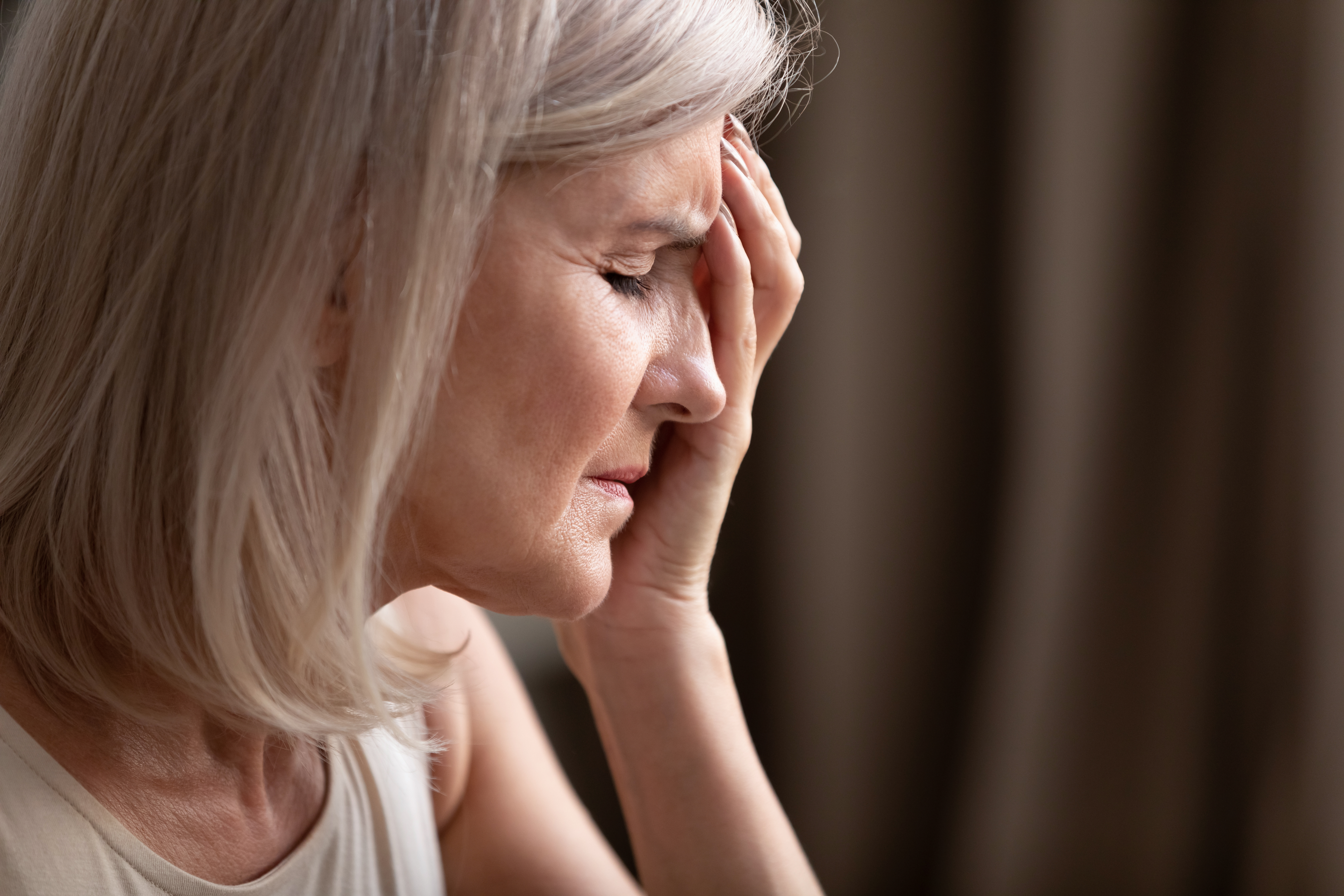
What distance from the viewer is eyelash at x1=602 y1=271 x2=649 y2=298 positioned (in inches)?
27.7

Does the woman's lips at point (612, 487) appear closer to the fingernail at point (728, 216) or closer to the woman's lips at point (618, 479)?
the woman's lips at point (618, 479)

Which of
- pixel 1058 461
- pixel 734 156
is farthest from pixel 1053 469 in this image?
pixel 734 156

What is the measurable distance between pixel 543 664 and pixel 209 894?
104cm

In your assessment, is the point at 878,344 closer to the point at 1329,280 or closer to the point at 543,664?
the point at 1329,280

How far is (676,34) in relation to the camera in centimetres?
68

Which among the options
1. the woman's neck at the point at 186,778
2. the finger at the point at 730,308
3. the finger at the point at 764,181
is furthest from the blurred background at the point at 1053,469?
the woman's neck at the point at 186,778

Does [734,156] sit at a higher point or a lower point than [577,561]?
higher

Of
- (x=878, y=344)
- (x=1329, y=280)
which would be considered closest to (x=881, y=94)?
(x=878, y=344)

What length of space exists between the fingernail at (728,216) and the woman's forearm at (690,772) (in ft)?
1.26

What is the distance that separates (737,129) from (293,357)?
428 millimetres

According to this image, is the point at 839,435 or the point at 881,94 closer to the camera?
the point at 881,94

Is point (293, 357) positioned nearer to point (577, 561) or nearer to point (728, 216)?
point (577, 561)

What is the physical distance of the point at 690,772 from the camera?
970mm

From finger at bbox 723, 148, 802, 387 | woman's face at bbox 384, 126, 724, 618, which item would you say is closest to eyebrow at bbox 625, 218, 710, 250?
woman's face at bbox 384, 126, 724, 618
